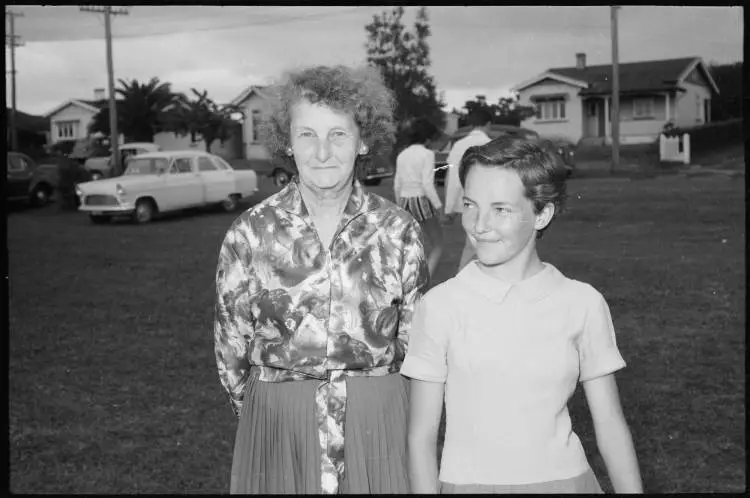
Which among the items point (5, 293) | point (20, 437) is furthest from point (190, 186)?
point (5, 293)

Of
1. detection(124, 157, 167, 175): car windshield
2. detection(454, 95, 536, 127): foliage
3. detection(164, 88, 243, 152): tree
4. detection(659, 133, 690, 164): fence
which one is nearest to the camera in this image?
detection(454, 95, 536, 127): foliage

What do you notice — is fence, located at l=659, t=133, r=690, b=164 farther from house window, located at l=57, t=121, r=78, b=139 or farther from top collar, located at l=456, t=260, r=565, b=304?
top collar, located at l=456, t=260, r=565, b=304

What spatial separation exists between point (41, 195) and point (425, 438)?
77.9 ft

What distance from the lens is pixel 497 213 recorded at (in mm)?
2168

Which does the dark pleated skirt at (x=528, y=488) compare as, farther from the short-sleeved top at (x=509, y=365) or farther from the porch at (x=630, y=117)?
the porch at (x=630, y=117)

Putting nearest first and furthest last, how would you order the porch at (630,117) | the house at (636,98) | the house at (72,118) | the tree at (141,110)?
the house at (636,98), the porch at (630,117), the house at (72,118), the tree at (141,110)

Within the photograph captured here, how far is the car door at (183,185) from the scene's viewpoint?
806 inches

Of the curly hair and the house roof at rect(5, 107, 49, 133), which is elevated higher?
the house roof at rect(5, 107, 49, 133)

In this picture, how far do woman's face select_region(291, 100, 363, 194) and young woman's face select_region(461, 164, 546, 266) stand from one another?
0.58 metres

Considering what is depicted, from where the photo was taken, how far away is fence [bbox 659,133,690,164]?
2781cm

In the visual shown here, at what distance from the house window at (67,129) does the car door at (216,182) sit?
12798mm

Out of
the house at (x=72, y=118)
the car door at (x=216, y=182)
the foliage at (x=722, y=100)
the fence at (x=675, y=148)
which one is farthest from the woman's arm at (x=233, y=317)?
the house at (x=72, y=118)

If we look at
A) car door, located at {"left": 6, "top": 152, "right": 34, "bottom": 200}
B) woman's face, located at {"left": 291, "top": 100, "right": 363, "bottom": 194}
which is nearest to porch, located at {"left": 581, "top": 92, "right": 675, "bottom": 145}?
car door, located at {"left": 6, "top": 152, "right": 34, "bottom": 200}

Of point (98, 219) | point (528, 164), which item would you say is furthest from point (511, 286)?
point (98, 219)
